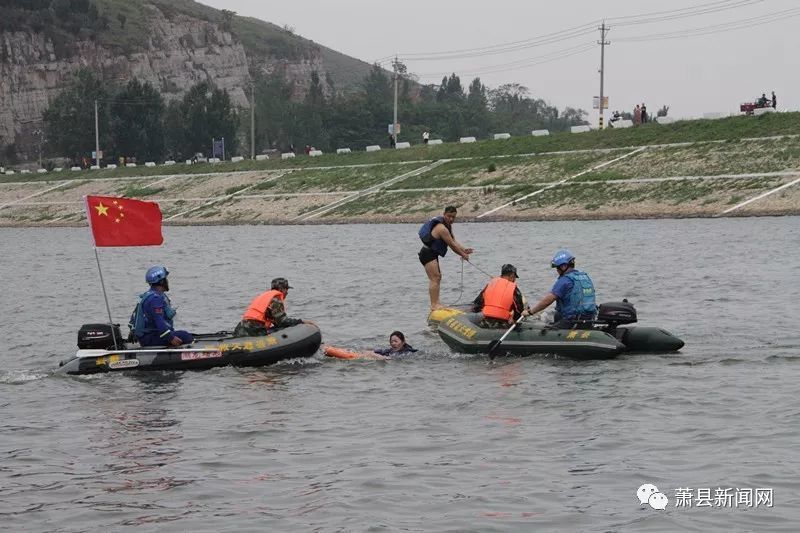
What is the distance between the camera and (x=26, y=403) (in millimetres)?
17891

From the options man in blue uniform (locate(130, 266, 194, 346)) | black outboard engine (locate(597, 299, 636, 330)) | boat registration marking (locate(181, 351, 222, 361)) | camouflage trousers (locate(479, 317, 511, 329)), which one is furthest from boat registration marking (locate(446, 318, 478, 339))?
man in blue uniform (locate(130, 266, 194, 346))

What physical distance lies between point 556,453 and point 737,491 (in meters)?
2.30

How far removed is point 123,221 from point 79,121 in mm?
126282

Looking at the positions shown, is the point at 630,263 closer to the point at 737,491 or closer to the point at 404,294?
the point at 404,294

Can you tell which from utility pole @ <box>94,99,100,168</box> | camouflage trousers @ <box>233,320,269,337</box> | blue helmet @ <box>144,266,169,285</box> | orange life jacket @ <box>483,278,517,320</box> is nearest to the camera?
blue helmet @ <box>144,266,169,285</box>

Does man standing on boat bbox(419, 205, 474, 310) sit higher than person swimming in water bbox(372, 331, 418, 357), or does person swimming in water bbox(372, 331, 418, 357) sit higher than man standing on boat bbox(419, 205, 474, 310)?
man standing on boat bbox(419, 205, 474, 310)

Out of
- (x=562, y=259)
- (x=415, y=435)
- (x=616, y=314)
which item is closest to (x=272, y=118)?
(x=562, y=259)

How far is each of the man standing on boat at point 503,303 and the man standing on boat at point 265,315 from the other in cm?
336

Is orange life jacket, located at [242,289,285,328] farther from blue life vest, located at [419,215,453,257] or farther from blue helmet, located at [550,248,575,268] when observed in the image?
blue life vest, located at [419,215,453,257]

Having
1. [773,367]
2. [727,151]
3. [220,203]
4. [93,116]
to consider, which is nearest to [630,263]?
[773,367]

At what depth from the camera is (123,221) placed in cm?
2008

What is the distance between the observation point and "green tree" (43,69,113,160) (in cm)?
14012

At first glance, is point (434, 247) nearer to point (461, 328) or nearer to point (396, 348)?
point (461, 328)

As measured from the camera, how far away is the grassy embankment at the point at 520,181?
6384 centimetres
